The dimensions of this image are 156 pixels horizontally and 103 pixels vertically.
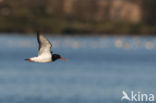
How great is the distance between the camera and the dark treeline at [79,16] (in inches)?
5054

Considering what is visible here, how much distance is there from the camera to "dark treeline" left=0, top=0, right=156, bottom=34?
128m

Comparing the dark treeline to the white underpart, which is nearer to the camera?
the white underpart

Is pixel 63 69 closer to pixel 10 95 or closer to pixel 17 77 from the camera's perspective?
pixel 17 77

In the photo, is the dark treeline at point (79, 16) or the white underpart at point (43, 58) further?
the dark treeline at point (79, 16)

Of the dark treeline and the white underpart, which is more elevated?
the white underpart

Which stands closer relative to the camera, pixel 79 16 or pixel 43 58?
pixel 43 58

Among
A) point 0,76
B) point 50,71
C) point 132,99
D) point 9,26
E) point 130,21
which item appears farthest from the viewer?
point 130,21

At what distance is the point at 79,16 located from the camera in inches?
5876

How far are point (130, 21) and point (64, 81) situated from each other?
106 meters

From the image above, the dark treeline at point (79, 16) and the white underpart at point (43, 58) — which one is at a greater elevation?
the white underpart at point (43, 58)

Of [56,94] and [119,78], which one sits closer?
[56,94]

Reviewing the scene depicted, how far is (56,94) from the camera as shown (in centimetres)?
3094

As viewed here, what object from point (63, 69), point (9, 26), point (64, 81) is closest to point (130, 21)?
point (9, 26)

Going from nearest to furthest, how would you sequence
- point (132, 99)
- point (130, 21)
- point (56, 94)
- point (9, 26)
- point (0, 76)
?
point (132, 99), point (56, 94), point (0, 76), point (9, 26), point (130, 21)
